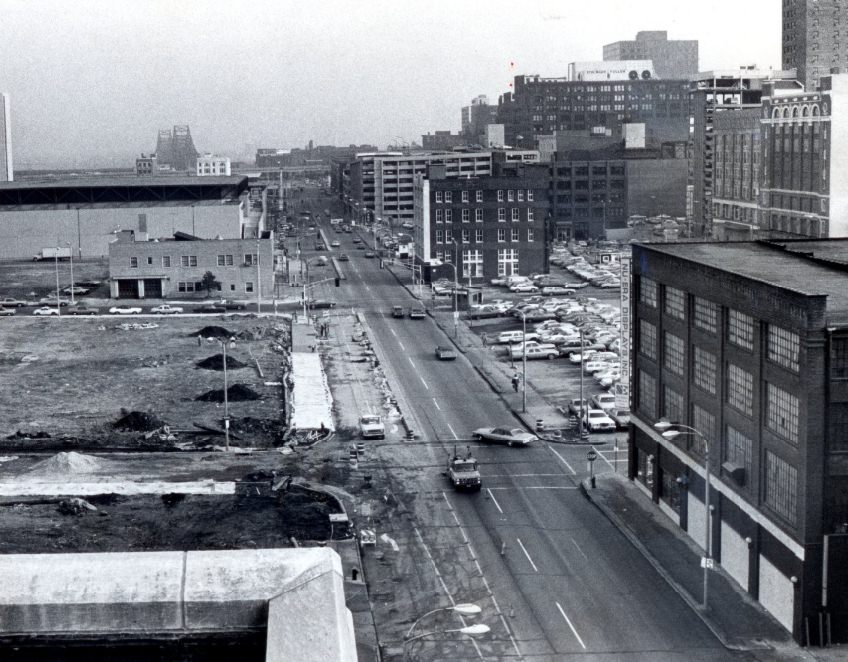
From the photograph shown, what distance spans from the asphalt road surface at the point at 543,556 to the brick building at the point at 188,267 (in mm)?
52645

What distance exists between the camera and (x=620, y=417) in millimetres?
60500

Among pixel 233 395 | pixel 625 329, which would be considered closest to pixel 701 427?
pixel 625 329

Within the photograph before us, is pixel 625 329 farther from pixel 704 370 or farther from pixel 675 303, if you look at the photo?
pixel 704 370

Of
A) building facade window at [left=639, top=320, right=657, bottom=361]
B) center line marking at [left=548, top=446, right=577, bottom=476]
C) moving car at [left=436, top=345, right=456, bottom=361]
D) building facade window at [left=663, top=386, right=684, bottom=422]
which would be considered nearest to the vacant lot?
moving car at [left=436, top=345, right=456, bottom=361]

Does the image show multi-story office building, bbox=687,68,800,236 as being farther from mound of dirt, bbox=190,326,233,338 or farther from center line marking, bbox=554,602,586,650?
center line marking, bbox=554,602,586,650

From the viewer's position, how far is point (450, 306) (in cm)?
10844

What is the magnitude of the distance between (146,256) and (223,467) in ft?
220

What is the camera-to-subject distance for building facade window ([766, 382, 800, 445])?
32.8 meters

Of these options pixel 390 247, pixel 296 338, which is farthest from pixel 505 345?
pixel 390 247

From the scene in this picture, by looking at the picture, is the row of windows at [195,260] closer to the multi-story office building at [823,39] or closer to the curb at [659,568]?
the curb at [659,568]

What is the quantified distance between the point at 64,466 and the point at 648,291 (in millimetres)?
23232

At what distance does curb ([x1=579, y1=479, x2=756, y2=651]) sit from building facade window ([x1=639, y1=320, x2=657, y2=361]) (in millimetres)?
5320

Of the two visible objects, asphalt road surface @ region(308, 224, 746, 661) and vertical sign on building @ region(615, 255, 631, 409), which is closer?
asphalt road surface @ region(308, 224, 746, 661)

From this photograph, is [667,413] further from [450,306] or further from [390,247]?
[390,247]
